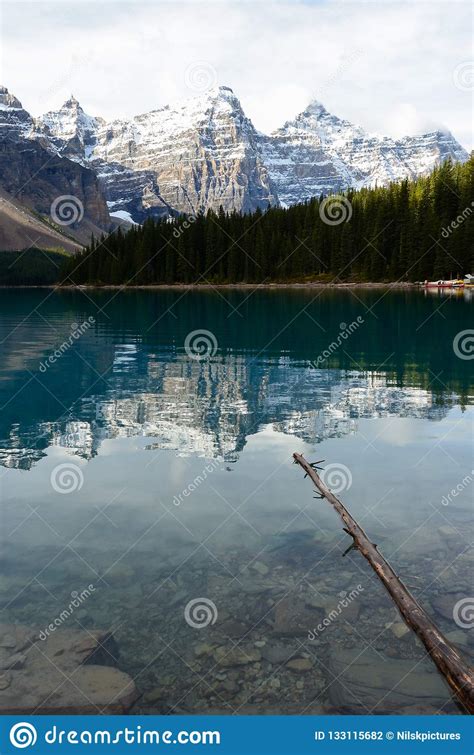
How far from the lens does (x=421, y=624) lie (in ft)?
31.0

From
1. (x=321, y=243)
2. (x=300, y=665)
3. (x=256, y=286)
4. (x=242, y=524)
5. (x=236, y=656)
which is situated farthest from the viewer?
(x=256, y=286)

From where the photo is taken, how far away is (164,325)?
2440 inches

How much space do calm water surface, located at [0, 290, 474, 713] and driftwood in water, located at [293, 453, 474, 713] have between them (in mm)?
273

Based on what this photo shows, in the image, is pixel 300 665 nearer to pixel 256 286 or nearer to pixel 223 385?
pixel 223 385

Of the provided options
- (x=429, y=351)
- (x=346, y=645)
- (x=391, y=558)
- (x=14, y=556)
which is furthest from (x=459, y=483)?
(x=429, y=351)

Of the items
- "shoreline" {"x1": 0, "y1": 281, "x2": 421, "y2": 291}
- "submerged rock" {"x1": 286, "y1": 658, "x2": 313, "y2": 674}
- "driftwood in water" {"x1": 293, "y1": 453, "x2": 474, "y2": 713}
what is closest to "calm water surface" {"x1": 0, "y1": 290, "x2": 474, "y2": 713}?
"submerged rock" {"x1": 286, "y1": 658, "x2": 313, "y2": 674}

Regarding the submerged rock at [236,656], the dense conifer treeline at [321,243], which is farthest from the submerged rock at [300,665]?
the dense conifer treeline at [321,243]

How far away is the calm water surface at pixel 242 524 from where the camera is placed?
29.9 feet

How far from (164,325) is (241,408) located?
3790 cm

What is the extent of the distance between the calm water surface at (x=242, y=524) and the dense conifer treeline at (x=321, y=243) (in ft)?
332

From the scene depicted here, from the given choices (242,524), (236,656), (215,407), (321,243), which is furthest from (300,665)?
(321,243)

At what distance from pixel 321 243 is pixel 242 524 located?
14819 centimetres

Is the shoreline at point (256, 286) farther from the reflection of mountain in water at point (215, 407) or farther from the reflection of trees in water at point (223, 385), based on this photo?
the reflection of mountain in water at point (215, 407)

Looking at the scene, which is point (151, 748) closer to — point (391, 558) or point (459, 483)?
point (391, 558)
